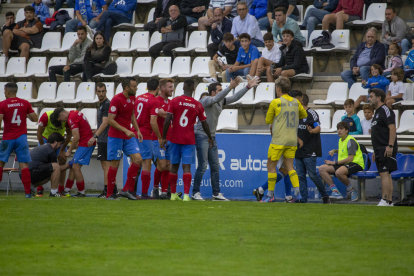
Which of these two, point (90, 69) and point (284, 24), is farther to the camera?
point (90, 69)

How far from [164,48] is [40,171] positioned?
258 inches

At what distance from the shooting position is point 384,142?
410 inches

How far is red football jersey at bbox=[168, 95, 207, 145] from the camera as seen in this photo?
1071 centimetres

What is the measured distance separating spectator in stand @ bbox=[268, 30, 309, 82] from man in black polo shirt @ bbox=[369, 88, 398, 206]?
4.33 m

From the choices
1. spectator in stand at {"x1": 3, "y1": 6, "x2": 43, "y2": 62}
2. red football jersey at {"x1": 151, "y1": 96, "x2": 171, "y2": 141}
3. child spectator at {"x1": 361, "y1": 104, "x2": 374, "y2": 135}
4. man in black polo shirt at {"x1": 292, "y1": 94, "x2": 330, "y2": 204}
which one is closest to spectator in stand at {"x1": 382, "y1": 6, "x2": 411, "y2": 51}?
child spectator at {"x1": 361, "y1": 104, "x2": 374, "y2": 135}

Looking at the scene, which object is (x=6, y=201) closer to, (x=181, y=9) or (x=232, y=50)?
(x=232, y=50)

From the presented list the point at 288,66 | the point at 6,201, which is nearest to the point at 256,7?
the point at 288,66

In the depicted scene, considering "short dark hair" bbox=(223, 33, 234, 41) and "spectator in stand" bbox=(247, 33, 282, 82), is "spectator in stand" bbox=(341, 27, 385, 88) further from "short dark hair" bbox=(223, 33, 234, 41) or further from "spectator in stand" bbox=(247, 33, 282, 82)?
"short dark hair" bbox=(223, 33, 234, 41)

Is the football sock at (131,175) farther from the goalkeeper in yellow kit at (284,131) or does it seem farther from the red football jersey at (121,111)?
the goalkeeper in yellow kit at (284,131)

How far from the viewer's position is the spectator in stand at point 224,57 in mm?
15452

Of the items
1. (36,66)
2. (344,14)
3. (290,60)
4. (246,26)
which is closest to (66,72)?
(36,66)

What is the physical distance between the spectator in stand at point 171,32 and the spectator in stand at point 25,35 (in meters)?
4.52

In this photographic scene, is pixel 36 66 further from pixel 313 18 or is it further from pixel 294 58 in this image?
pixel 313 18

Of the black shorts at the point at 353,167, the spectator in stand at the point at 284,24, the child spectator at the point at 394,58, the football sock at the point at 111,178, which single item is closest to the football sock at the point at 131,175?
the football sock at the point at 111,178
